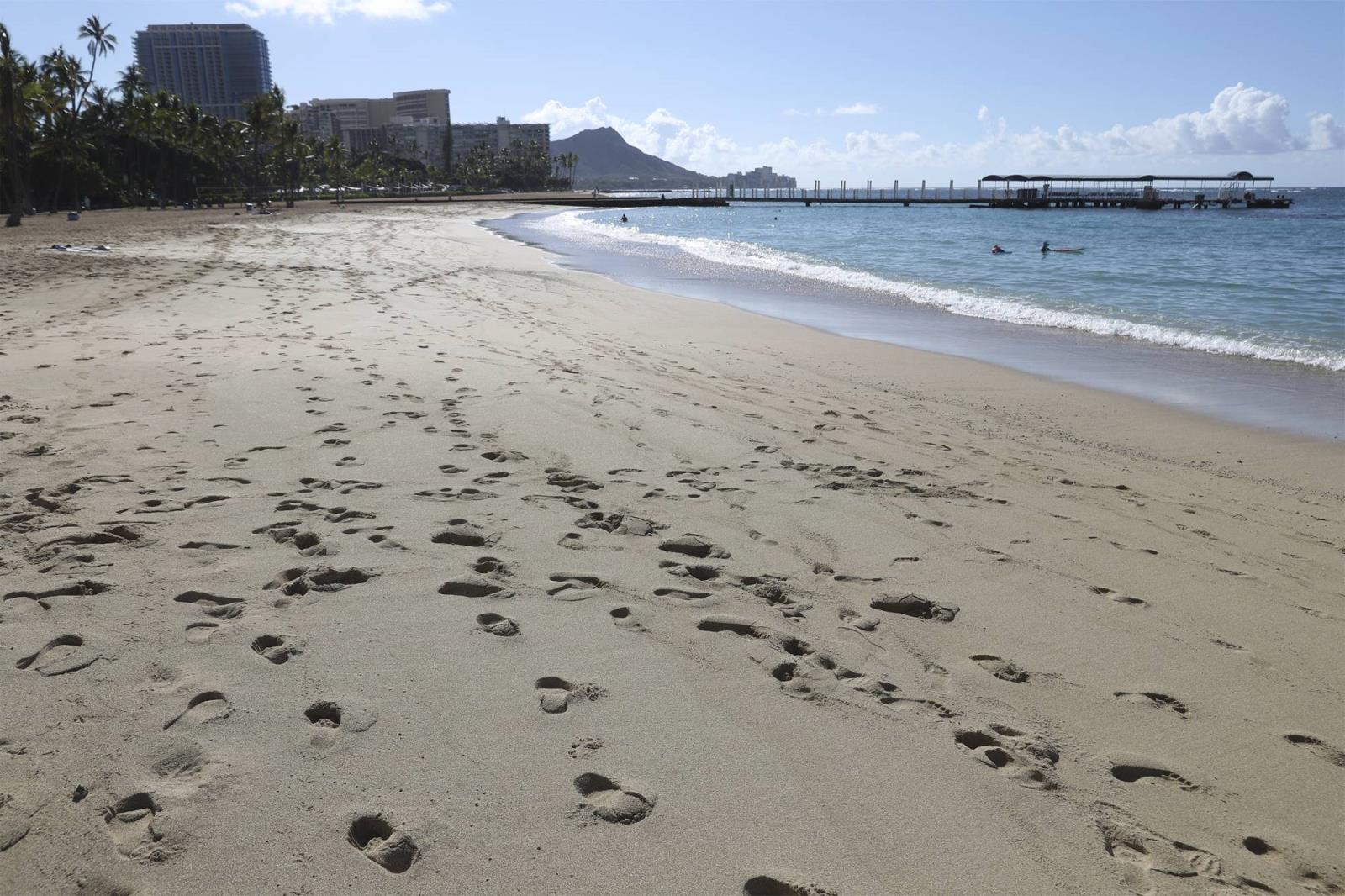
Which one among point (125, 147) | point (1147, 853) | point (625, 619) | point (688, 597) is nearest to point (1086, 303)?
point (688, 597)

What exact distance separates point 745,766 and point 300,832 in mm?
1183

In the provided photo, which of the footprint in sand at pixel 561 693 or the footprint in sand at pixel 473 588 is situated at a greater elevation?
the footprint in sand at pixel 473 588

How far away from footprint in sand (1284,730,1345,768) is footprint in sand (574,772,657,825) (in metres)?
2.10

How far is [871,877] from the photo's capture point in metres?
1.96

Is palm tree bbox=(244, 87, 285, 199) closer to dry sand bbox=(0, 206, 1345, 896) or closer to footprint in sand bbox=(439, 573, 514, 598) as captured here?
dry sand bbox=(0, 206, 1345, 896)

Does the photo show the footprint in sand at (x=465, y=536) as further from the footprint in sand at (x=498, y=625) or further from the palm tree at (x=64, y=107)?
the palm tree at (x=64, y=107)

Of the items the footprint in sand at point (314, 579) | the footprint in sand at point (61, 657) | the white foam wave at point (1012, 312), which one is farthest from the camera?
the white foam wave at point (1012, 312)

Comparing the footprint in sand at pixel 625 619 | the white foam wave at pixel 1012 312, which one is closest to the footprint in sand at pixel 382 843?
the footprint in sand at pixel 625 619

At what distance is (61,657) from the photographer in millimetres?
2680

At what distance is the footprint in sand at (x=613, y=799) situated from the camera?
211cm

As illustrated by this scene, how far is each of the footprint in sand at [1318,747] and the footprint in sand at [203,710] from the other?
11.0 ft

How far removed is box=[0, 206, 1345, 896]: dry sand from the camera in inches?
80.0

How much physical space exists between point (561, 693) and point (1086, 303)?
1496cm

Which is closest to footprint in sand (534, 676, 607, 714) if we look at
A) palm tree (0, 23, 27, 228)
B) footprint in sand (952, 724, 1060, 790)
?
footprint in sand (952, 724, 1060, 790)
